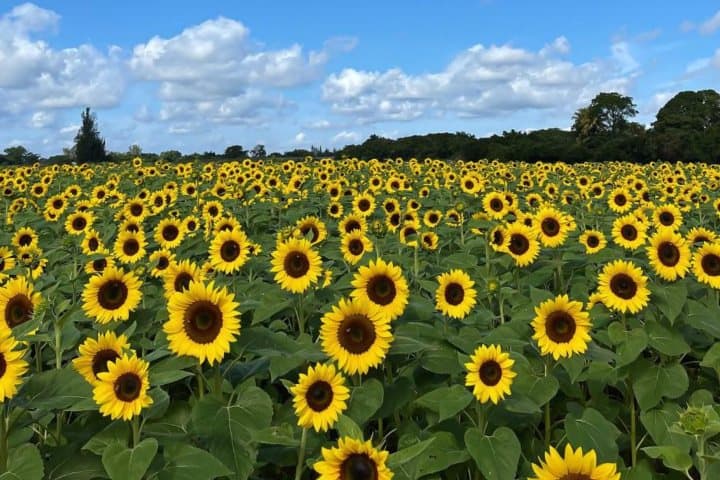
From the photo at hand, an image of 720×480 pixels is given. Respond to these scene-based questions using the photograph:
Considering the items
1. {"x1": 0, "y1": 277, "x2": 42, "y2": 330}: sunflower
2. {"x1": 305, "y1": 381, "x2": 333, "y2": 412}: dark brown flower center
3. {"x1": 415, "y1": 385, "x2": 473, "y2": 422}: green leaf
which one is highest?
{"x1": 0, "y1": 277, "x2": 42, "y2": 330}: sunflower

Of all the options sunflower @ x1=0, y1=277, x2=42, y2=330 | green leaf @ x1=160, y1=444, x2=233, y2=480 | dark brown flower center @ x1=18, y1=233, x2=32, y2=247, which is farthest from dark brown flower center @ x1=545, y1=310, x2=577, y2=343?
dark brown flower center @ x1=18, y1=233, x2=32, y2=247

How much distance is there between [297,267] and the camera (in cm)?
423

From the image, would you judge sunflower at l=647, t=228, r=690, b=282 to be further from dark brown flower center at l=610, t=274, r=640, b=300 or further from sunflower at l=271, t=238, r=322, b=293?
sunflower at l=271, t=238, r=322, b=293

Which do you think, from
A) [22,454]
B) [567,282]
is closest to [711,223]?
[567,282]

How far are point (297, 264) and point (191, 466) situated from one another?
68.3 inches

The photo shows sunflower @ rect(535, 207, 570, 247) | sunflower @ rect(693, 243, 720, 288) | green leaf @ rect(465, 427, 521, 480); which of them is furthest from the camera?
sunflower @ rect(535, 207, 570, 247)

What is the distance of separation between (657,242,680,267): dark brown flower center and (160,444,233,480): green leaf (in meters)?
3.70

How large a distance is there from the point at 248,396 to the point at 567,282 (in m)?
4.11

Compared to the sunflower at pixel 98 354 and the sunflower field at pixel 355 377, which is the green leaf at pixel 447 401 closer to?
the sunflower field at pixel 355 377

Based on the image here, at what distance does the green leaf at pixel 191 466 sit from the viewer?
2674 mm

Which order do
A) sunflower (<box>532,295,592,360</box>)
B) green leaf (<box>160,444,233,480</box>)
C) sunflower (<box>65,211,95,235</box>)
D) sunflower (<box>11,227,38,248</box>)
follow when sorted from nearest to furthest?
green leaf (<box>160,444,233,480</box>), sunflower (<box>532,295,592,360</box>), sunflower (<box>11,227,38,248</box>), sunflower (<box>65,211,95,235</box>)

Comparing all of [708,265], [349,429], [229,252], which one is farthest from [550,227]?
[349,429]

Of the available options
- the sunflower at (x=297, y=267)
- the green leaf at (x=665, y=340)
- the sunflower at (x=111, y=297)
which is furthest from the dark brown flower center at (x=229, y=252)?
the green leaf at (x=665, y=340)

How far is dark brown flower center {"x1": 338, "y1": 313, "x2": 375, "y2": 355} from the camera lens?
3.28 m
